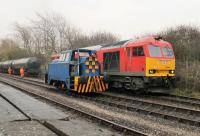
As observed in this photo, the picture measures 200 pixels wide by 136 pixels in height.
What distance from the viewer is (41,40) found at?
56.0 meters

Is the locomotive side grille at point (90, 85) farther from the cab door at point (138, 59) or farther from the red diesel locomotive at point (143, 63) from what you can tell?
the cab door at point (138, 59)

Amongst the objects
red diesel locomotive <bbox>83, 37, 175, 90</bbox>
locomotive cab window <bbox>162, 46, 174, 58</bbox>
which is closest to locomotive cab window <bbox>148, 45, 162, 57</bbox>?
red diesel locomotive <bbox>83, 37, 175, 90</bbox>

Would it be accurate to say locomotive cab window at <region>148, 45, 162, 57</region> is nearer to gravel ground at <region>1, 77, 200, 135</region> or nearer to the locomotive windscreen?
the locomotive windscreen

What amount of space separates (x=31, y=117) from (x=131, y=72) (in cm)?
835

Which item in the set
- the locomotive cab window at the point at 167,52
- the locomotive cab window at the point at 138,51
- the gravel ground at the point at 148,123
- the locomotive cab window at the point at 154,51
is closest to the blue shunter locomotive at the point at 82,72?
the locomotive cab window at the point at 138,51

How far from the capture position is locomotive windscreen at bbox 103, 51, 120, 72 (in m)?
17.7

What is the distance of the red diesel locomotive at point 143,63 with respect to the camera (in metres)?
→ 15.5

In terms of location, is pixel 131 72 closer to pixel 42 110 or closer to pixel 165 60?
pixel 165 60

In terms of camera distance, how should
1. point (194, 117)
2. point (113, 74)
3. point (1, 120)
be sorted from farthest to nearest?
point (113, 74) < point (194, 117) < point (1, 120)

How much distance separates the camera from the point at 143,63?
50.9ft

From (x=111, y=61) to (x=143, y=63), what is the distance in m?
3.19

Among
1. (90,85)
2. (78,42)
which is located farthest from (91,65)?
(78,42)

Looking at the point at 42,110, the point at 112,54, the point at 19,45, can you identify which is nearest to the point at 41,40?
the point at 19,45

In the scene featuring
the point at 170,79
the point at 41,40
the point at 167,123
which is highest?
the point at 41,40
